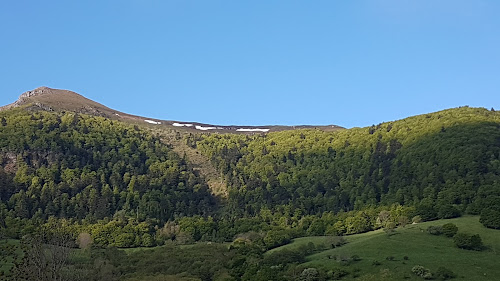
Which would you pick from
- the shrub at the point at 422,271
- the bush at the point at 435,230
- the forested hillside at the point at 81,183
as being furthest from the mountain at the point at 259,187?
the shrub at the point at 422,271

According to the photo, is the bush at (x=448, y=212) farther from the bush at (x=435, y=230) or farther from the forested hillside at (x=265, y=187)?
the bush at (x=435, y=230)

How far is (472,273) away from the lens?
253 ft

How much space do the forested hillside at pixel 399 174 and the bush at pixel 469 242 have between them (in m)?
24.1

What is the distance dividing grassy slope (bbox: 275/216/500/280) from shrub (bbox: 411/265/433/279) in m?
0.99

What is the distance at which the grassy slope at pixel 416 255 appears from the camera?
78500mm

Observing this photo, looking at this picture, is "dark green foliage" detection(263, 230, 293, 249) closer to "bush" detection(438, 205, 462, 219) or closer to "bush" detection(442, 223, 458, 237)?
"bush" detection(438, 205, 462, 219)

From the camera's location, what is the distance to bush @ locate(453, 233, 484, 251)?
9031 centimetres

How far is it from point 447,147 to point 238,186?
2799 inches

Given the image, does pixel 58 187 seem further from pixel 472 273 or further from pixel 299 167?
pixel 472 273

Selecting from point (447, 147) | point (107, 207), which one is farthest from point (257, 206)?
point (447, 147)

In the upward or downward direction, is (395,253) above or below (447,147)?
below

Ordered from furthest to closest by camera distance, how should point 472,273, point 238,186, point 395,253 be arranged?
point 238,186, point 395,253, point 472,273

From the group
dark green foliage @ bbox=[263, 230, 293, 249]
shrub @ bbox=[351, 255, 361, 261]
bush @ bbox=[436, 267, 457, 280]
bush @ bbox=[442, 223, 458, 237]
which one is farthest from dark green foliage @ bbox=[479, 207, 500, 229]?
dark green foliage @ bbox=[263, 230, 293, 249]

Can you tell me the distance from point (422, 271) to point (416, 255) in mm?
9407
